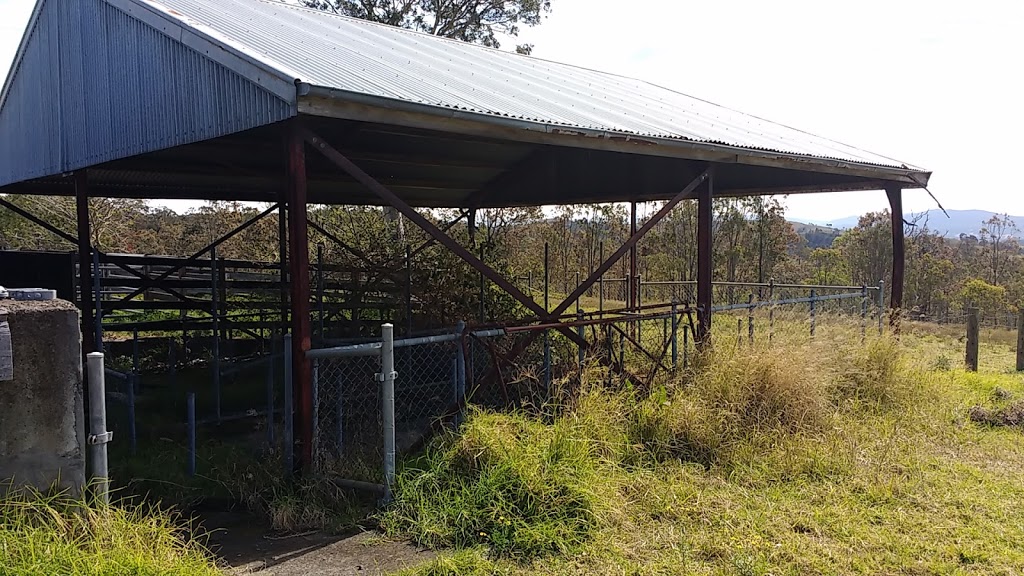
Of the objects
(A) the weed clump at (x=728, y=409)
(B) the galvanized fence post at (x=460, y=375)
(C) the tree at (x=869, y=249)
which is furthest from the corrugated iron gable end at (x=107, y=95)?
(C) the tree at (x=869, y=249)

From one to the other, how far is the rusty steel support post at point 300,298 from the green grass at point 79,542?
135cm

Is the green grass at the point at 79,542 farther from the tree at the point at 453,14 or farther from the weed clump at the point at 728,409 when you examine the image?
the tree at the point at 453,14

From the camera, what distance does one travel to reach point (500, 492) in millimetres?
4570

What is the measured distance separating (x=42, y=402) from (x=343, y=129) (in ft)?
12.8

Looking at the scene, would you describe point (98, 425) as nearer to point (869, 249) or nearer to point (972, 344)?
point (972, 344)

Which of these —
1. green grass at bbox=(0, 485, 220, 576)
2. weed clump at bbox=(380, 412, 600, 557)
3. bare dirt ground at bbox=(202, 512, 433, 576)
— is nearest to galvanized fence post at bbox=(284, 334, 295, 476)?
bare dirt ground at bbox=(202, 512, 433, 576)

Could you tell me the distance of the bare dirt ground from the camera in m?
3.96

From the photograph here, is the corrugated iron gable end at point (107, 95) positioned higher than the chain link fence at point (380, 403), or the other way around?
the corrugated iron gable end at point (107, 95)

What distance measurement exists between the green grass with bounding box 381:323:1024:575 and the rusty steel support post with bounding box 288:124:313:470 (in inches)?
31.9

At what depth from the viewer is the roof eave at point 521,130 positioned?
181 inches

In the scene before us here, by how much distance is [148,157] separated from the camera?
8.02 metres

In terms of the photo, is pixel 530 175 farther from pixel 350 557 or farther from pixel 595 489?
pixel 350 557

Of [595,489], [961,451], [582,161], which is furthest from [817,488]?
[582,161]

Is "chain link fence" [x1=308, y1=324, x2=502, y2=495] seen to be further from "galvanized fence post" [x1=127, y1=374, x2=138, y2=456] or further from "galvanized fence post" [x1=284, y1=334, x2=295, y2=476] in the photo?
"galvanized fence post" [x1=127, y1=374, x2=138, y2=456]
